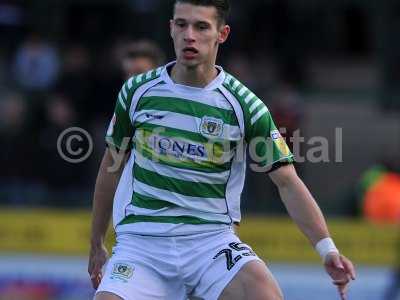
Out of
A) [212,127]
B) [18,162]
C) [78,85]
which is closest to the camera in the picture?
[212,127]

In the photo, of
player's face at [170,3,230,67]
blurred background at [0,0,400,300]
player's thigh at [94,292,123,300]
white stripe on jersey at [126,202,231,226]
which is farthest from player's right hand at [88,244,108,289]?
blurred background at [0,0,400,300]

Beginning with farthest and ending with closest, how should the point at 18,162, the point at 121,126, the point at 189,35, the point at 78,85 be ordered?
the point at 78,85 → the point at 18,162 → the point at 121,126 → the point at 189,35

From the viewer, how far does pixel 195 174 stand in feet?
17.7

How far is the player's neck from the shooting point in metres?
5.41

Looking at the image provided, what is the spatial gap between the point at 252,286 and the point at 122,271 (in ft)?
2.04

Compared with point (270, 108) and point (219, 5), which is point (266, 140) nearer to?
point (219, 5)

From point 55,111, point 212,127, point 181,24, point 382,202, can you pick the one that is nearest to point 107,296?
point 212,127

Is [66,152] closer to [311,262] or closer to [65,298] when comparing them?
[65,298]

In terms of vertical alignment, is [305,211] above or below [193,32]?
below

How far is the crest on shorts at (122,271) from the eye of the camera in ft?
17.4

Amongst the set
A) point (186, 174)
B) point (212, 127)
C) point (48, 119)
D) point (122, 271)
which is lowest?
point (48, 119)

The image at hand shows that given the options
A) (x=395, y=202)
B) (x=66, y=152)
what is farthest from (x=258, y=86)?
(x=66, y=152)

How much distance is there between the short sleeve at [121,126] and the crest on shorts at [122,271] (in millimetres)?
623

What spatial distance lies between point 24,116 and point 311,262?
138 inches
